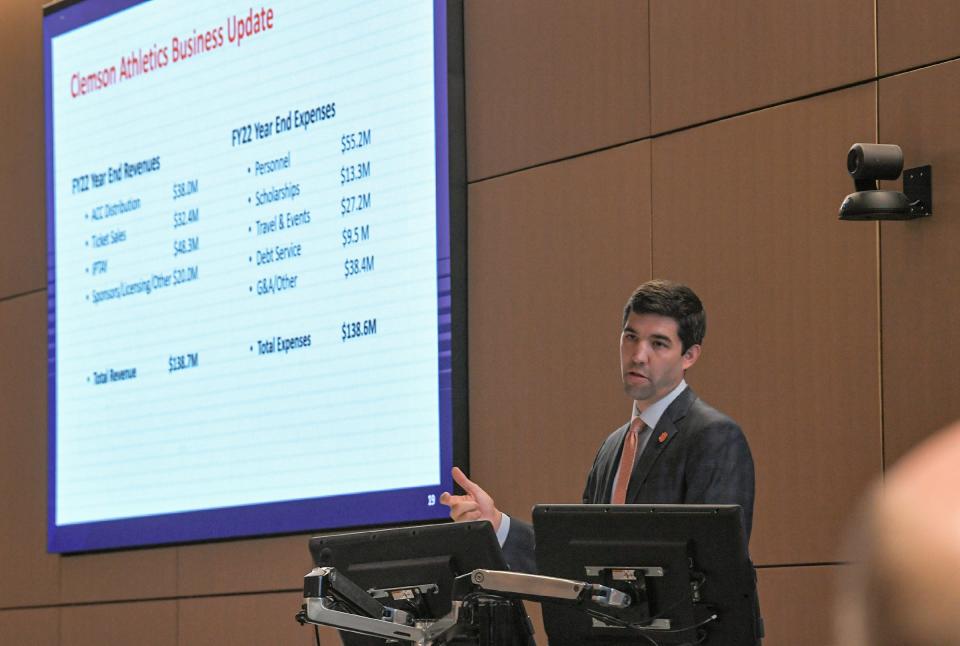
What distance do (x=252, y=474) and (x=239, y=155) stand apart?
126 centimetres

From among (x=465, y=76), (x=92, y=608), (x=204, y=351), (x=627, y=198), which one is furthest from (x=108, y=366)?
(x=627, y=198)

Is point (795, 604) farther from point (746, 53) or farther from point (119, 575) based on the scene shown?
point (119, 575)

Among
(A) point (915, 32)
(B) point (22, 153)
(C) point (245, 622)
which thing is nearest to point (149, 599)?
(C) point (245, 622)

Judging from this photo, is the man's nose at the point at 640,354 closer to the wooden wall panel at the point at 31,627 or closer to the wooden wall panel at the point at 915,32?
the wooden wall panel at the point at 915,32

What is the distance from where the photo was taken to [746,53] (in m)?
4.18

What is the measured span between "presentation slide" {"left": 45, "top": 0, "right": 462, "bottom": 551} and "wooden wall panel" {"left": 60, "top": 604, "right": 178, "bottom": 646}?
0.31 m

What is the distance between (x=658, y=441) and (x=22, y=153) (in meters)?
4.77

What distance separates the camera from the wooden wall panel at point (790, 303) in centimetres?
383

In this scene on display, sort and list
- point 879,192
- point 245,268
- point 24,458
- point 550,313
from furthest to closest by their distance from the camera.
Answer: point 24,458, point 245,268, point 550,313, point 879,192

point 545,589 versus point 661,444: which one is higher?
point 661,444

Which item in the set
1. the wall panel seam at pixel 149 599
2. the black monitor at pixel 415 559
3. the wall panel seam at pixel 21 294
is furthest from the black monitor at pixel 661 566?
the wall panel seam at pixel 21 294

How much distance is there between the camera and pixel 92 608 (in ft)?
20.8

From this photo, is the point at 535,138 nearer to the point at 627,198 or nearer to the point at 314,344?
the point at 627,198

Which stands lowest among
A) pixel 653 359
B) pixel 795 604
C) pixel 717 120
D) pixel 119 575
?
pixel 119 575
